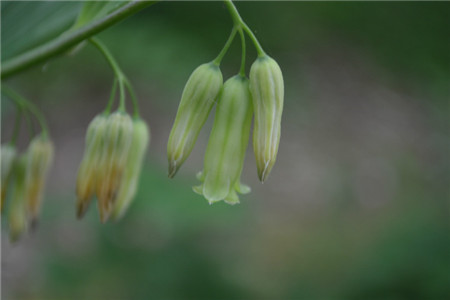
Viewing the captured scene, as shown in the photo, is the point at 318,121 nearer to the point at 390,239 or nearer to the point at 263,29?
the point at 263,29

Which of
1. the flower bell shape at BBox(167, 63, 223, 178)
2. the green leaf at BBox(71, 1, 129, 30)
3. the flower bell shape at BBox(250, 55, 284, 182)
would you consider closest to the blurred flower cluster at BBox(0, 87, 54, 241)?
the green leaf at BBox(71, 1, 129, 30)

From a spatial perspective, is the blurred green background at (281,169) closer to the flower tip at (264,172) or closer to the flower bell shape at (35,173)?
the flower bell shape at (35,173)

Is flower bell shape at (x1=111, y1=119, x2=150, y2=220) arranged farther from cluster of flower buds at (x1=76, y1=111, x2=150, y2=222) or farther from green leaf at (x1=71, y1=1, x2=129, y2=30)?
green leaf at (x1=71, y1=1, x2=129, y2=30)

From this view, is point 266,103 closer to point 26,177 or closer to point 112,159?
point 112,159

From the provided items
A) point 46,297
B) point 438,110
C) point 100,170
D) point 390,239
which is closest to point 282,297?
point 390,239

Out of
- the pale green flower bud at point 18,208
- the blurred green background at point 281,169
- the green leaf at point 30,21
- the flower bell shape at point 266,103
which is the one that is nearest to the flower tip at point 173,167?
the flower bell shape at point 266,103

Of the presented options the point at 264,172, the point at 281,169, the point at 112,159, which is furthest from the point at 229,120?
the point at 281,169

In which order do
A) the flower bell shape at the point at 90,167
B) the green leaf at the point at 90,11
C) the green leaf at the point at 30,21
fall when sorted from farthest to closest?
the green leaf at the point at 30,21, the flower bell shape at the point at 90,167, the green leaf at the point at 90,11
